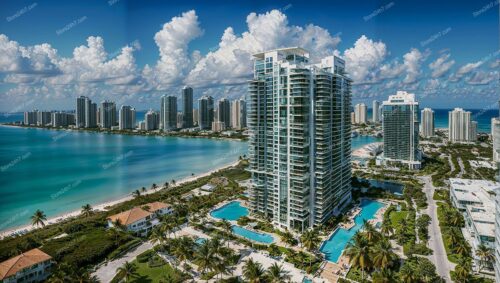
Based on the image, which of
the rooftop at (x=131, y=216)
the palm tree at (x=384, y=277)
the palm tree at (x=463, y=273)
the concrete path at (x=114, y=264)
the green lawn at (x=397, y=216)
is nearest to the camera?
the palm tree at (x=384, y=277)

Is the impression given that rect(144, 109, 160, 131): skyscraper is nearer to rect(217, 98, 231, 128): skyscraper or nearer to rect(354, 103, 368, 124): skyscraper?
rect(217, 98, 231, 128): skyscraper

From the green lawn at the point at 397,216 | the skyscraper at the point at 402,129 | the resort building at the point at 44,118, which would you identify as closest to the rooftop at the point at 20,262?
the green lawn at the point at 397,216

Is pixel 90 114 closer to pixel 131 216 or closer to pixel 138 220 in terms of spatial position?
pixel 131 216

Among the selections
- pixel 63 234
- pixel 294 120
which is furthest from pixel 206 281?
pixel 63 234

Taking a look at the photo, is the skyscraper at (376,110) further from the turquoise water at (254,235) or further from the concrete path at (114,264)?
the concrete path at (114,264)

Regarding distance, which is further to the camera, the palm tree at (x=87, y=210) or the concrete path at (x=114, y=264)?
the palm tree at (x=87, y=210)
